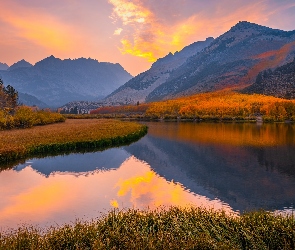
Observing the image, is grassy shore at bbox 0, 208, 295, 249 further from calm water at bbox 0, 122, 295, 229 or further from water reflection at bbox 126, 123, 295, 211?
water reflection at bbox 126, 123, 295, 211

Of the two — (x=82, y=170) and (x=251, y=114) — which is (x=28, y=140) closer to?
(x=82, y=170)

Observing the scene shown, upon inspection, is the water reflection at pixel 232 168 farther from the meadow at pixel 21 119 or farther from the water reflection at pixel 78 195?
the meadow at pixel 21 119

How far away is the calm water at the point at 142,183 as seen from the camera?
84.7 ft

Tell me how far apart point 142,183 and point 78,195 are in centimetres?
842

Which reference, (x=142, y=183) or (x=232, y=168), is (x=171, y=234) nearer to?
(x=142, y=183)

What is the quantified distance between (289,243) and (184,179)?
22698 mm

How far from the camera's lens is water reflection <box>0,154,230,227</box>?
24.1m

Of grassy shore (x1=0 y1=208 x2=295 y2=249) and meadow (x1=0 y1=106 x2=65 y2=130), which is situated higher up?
meadow (x1=0 y1=106 x2=65 y2=130)

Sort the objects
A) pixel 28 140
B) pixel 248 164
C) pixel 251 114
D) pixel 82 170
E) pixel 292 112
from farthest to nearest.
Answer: pixel 251 114 < pixel 292 112 < pixel 28 140 < pixel 248 164 < pixel 82 170

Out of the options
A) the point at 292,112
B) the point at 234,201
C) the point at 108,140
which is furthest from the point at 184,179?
the point at 292,112

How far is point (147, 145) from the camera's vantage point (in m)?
65.9

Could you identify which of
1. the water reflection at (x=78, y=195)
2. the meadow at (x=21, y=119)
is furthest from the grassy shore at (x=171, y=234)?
the meadow at (x=21, y=119)

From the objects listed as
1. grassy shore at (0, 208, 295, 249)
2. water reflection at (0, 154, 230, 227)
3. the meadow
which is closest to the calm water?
water reflection at (0, 154, 230, 227)

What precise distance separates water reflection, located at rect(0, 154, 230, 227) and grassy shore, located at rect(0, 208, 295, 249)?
6.97m
